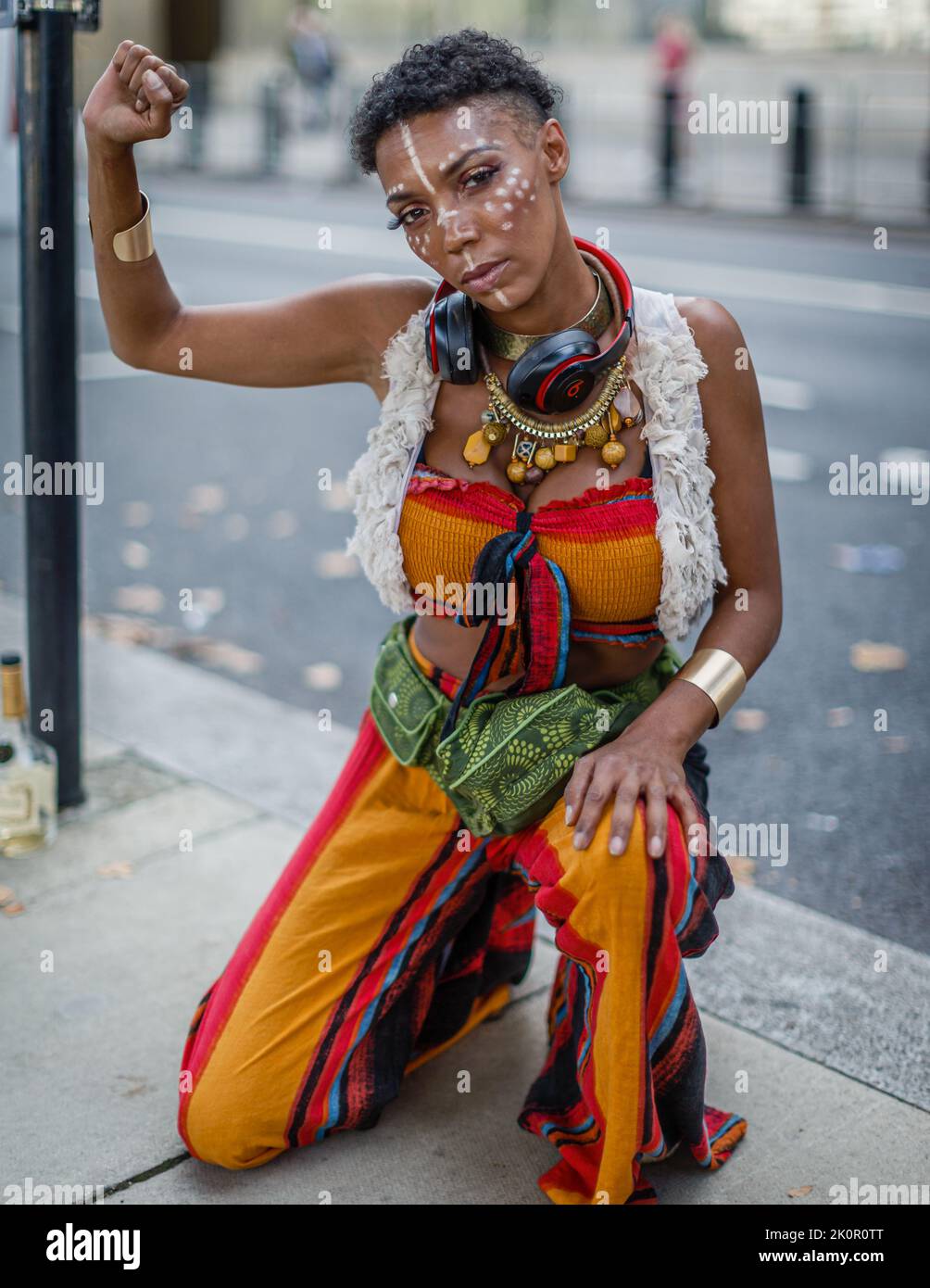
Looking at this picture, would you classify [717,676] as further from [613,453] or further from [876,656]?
[876,656]

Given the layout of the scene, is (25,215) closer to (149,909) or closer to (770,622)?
(149,909)

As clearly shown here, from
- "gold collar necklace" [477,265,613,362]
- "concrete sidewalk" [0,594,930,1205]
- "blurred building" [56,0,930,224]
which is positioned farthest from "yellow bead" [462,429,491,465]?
"blurred building" [56,0,930,224]

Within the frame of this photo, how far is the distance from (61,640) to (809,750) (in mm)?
2303

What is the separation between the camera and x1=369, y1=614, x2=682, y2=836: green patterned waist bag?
2.49m

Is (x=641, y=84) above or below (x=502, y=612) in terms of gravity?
above

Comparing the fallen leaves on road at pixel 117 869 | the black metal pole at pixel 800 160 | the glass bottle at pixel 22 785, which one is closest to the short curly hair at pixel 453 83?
the glass bottle at pixel 22 785

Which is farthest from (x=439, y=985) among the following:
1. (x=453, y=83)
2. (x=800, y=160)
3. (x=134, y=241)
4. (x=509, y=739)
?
(x=800, y=160)

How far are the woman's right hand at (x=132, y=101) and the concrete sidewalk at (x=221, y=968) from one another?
1.75 m

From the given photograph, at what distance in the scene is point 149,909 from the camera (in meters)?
3.42

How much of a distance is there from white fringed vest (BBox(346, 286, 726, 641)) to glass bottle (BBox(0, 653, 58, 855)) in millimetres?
1301

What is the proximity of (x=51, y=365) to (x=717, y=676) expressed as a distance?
197cm

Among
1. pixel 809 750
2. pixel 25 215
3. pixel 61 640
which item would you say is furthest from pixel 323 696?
pixel 25 215

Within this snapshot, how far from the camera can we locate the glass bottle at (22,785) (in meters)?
3.56

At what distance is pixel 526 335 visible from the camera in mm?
2553
